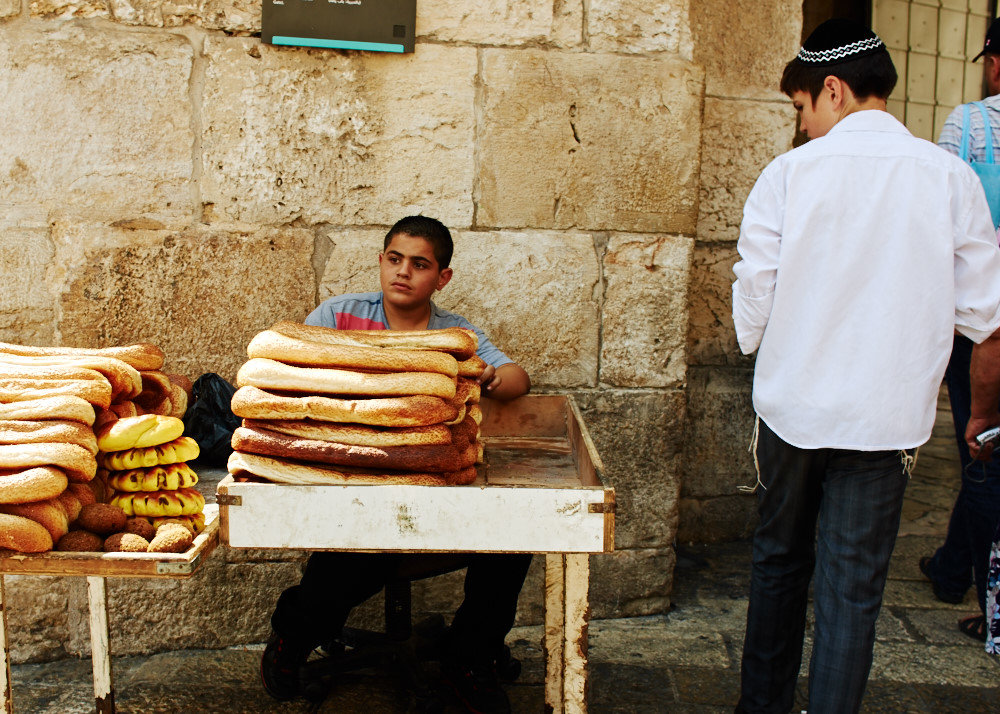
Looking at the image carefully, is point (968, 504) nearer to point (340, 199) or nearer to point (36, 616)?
point (340, 199)

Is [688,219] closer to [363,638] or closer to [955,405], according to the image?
[955,405]

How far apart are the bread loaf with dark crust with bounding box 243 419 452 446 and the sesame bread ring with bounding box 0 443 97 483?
1.11 feet

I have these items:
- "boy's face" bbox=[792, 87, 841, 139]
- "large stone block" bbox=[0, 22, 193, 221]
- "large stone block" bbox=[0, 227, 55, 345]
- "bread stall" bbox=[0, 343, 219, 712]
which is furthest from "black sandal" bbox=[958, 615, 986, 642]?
"large stone block" bbox=[0, 227, 55, 345]

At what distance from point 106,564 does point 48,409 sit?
1.18 feet

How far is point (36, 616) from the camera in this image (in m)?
3.12

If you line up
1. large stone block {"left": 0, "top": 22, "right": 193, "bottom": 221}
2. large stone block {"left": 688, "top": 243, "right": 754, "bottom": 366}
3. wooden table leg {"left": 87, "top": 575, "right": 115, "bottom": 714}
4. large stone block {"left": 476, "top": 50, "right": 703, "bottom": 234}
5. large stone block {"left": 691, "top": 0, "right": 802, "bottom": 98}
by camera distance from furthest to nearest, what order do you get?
large stone block {"left": 688, "top": 243, "right": 754, "bottom": 366} < large stone block {"left": 691, "top": 0, "right": 802, "bottom": 98} < large stone block {"left": 476, "top": 50, "right": 703, "bottom": 234} < large stone block {"left": 0, "top": 22, "right": 193, "bottom": 221} < wooden table leg {"left": 87, "top": 575, "right": 115, "bottom": 714}

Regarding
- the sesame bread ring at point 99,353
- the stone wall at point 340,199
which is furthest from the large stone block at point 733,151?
the sesame bread ring at point 99,353

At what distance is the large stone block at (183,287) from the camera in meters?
3.02

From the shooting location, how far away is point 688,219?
337 centimetres

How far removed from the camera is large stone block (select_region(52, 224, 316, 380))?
119 inches

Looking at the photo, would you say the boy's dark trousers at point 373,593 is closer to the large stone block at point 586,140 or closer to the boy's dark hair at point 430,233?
the boy's dark hair at point 430,233

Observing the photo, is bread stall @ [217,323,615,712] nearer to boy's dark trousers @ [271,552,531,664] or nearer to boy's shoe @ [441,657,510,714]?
boy's dark trousers @ [271,552,531,664]

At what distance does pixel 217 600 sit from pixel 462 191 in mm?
1772

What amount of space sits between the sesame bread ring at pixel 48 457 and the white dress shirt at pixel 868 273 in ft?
5.44
